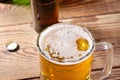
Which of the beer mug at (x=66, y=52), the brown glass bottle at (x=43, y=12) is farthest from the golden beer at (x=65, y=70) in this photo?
the brown glass bottle at (x=43, y=12)

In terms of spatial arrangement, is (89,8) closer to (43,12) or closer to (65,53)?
(43,12)

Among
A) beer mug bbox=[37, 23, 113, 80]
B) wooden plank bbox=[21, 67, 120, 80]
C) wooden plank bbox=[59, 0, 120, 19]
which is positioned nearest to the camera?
beer mug bbox=[37, 23, 113, 80]

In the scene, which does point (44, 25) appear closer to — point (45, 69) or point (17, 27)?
point (17, 27)

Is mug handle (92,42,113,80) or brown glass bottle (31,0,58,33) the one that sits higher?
brown glass bottle (31,0,58,33)

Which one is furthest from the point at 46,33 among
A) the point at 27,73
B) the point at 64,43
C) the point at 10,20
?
the point at 10,20

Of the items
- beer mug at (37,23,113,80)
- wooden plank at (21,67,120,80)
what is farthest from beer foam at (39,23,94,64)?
wooden plank at (21,67,120,80)

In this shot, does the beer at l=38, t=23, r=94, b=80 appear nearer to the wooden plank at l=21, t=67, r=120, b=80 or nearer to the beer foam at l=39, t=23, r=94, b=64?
the beer foam at l=39, t=23, r=94, b=64
